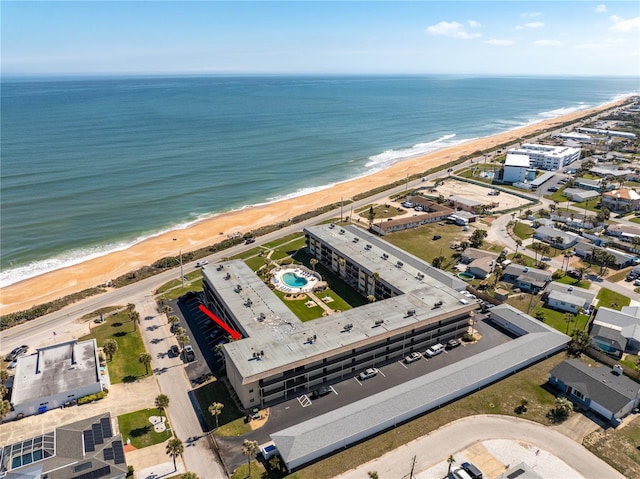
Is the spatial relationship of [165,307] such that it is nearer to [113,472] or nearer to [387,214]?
[113,472]

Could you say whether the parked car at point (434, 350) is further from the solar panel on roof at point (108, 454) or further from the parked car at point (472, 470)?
the solar panel on roof at point (108, 454)

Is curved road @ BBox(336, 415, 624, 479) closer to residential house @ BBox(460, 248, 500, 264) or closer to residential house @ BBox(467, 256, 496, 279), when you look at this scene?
residential house @ BBox(467, 256, 496, 279)

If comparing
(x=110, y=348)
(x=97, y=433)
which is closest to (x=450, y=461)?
(x=97, y=433)

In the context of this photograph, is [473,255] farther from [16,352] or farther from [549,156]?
[549,156]

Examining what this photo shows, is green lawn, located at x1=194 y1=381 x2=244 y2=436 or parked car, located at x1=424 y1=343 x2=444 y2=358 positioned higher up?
parked car, located at x1=424 y1=343 x2=444 y2=358

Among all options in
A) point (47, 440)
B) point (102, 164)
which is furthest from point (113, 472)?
point (102, 164)

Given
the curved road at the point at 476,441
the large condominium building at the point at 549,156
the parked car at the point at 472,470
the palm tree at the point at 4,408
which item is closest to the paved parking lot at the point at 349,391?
the curved road at the point at 476,441

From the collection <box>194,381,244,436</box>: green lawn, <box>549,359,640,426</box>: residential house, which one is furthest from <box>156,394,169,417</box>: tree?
<box>549,359,640,426</box>: residential house
